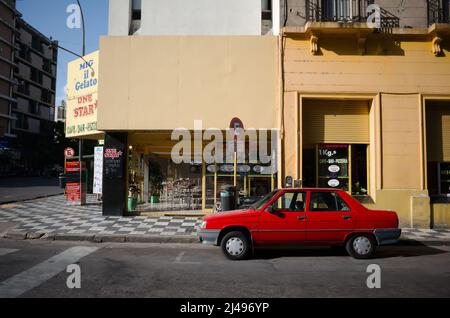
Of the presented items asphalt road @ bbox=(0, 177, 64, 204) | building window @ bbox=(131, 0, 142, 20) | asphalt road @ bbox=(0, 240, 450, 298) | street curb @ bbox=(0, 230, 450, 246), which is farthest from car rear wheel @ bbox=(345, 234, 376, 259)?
asphalt road @ bbox=(0, 177, 64, 204)

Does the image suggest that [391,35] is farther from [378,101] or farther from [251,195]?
[251,195]

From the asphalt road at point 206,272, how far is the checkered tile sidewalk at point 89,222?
4.65 feet

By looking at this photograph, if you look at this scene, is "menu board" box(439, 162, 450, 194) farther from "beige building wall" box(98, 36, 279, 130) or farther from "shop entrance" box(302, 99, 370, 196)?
"beige building wall" box(98, 36, 279, 130)

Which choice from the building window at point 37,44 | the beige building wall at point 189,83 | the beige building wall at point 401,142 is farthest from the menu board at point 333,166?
the building window at point 37,44

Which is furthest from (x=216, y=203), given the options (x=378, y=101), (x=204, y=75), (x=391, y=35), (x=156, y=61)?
(x=391, y=35)

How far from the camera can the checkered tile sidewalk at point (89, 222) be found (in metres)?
10.3

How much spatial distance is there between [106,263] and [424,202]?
9990mm

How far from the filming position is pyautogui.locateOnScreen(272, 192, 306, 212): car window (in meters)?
7.59

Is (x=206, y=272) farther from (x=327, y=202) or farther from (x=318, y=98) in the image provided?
(x=318, y=98)

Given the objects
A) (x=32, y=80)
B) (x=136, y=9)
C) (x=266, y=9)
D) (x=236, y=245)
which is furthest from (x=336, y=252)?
(x=32, y=80)

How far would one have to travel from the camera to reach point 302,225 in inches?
294

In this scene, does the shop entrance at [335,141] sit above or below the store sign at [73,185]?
above

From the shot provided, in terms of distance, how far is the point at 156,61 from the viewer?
12.7 m

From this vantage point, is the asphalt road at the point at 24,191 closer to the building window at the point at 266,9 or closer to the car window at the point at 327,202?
the building window at the point at 266,9
